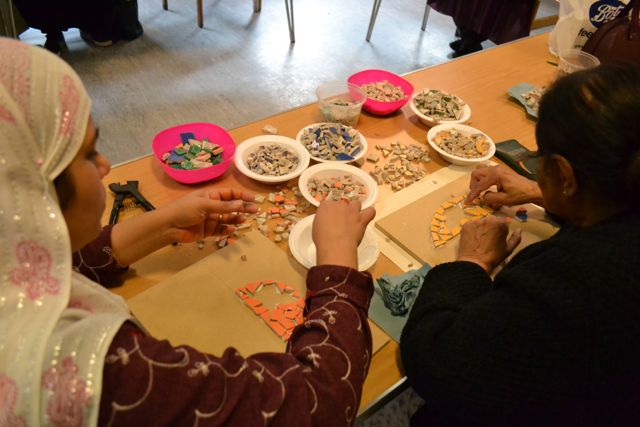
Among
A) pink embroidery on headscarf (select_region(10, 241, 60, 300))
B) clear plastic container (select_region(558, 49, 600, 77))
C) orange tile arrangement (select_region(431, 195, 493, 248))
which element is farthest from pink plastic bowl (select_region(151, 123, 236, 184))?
clear plastic container (select_region(558, 49, 600, 77))

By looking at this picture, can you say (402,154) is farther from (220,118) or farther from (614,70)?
(220,118)

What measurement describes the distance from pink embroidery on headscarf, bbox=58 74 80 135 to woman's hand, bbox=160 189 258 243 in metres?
0.46

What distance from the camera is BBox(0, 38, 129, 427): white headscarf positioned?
54 cm

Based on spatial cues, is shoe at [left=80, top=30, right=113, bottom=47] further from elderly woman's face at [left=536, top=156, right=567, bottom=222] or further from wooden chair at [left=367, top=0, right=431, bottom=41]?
elderly woman's face at [left=536, top=156, right=567, bottom=222]

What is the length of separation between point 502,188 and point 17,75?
1142mm

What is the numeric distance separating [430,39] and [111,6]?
8.14 feet

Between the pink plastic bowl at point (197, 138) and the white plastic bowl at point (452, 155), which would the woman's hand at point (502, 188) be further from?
the pink plastic bowl at point (197, 138)

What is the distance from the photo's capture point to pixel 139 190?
1.23 meters

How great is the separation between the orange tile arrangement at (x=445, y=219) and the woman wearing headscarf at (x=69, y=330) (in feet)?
1.91

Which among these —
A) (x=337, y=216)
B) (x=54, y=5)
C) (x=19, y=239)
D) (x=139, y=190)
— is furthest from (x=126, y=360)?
(x=54, y=5)

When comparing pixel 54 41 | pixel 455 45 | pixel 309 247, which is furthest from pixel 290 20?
pixel 309 247

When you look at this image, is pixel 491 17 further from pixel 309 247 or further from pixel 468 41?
pixel 309 247

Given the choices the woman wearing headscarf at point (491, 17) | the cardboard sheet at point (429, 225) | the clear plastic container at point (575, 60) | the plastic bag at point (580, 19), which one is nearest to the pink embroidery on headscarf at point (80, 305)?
the cardboard sheet at point (429, 225)

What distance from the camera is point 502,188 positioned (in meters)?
1.31
